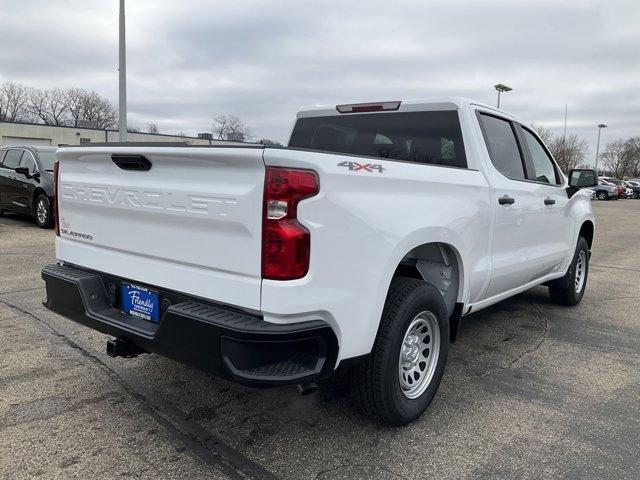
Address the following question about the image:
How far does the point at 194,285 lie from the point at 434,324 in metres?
1.52

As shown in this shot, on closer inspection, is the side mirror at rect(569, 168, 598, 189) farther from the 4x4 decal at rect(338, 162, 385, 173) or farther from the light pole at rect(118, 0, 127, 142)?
the light pole at rect(118, 0, 127, 142)

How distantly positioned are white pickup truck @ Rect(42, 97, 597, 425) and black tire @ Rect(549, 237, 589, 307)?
2051 mm

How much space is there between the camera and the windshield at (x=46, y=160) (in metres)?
11.4

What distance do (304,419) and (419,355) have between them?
80cm

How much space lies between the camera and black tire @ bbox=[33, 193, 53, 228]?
36.5 feet

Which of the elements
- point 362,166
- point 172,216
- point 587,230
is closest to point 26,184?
point 172,216

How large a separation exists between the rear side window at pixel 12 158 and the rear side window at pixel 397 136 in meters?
10.0

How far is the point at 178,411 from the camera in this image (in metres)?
3.27

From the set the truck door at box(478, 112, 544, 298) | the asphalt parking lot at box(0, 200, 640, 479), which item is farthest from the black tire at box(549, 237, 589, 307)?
the truck door at box(478, 112, 544, 298)

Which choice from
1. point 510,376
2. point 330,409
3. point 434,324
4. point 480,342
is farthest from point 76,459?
point 480,342

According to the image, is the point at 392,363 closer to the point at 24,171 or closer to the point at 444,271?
the point at 444,271

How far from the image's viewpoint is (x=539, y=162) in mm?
4973

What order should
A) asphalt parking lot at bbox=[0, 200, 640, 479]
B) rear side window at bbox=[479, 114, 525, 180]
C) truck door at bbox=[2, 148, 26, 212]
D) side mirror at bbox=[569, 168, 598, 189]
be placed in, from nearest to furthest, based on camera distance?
asphalt parking lot at bbox=[0, 200, 640, 479] → rear side window at bbox=[479, 114, 525, 180] → side mirror at bbox=[569, 168, 598, 189] → truck door at bbox=[2, 148, 26, 212]

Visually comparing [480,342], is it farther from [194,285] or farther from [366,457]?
[194,285]
